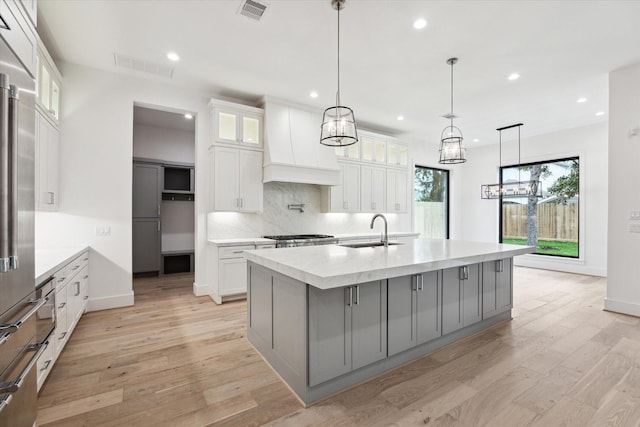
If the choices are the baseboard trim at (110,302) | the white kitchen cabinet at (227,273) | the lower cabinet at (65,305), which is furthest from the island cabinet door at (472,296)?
the baseboard trim at (110,302)

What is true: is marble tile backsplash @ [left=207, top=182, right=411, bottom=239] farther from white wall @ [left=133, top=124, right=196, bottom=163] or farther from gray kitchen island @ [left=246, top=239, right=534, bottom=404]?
white wall @ [left=133, top=124, right=196, bottom=163]

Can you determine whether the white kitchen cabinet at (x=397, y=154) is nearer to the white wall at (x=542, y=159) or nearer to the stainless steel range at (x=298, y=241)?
the white wall at (x=542, y=159)

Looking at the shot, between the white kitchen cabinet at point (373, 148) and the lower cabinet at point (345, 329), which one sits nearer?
the lower cabinet at point (345, 329)

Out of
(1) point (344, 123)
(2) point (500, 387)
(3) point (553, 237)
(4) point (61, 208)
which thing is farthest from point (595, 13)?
(4) point (61, 208)

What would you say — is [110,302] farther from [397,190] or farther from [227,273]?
[397,190]

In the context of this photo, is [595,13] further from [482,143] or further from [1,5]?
[482,143]

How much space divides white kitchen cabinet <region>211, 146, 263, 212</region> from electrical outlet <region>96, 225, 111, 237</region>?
4.47 ft

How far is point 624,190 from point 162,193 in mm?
7688

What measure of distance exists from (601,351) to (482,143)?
6051 mm

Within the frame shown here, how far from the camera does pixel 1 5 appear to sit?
4.90ft

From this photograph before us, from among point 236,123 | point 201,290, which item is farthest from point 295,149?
point 201,290

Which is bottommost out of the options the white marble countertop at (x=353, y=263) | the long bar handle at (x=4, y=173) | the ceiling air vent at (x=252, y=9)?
the white marble countertop at (x=353, y=263)

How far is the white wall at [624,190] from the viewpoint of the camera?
378 cm

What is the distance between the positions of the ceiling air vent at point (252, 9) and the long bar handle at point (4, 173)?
2068mm
